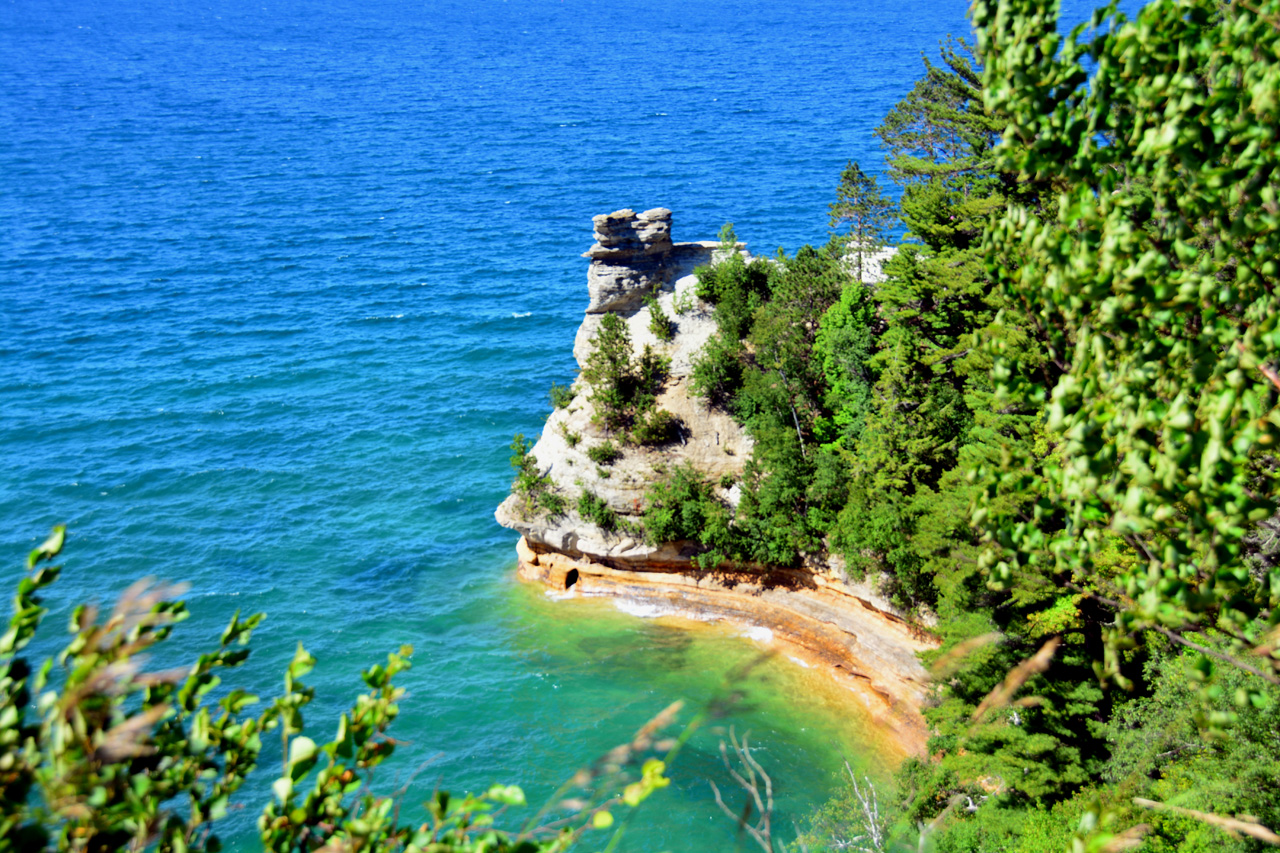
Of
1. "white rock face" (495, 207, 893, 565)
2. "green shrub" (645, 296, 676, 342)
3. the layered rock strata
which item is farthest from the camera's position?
"green shrub" (645, 296, 676, 342)

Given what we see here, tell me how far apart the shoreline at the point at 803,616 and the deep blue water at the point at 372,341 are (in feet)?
4.27

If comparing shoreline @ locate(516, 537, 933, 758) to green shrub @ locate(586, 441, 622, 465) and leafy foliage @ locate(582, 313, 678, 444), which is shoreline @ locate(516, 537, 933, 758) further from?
leafy foliage @ locate(582, 313, 678, 444)

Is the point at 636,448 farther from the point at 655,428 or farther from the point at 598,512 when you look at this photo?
the point at 598,512

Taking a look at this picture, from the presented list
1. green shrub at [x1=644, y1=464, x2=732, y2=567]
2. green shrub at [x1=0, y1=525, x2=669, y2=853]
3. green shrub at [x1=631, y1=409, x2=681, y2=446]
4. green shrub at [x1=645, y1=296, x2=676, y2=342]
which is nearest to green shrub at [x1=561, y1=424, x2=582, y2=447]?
green shrub at [x1=631, y1=409, x2=681, y2=446]

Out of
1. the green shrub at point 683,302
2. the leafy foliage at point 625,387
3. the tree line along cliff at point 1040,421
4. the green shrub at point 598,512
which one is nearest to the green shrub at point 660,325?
the tree line along cliff at point 1040,421

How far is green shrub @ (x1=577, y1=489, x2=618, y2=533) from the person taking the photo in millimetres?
39969

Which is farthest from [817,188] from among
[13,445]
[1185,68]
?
[1185,68]

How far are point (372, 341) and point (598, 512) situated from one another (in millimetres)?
35386

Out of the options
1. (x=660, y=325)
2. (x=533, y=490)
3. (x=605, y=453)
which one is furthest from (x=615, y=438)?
(x=660, y=325)

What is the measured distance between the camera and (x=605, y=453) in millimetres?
41188

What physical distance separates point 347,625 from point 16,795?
37.5m

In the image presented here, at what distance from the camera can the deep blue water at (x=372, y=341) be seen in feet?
119

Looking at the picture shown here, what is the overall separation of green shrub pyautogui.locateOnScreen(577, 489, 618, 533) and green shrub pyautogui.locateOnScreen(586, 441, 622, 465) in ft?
6.27

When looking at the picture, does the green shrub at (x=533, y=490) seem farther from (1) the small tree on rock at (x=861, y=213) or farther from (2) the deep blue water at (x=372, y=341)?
(1) the small tree on rock at (x=861, y=213)
